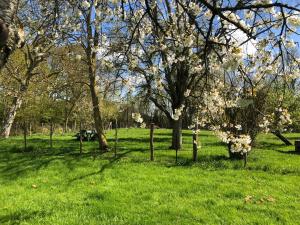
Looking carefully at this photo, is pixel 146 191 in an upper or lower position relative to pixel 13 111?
lower

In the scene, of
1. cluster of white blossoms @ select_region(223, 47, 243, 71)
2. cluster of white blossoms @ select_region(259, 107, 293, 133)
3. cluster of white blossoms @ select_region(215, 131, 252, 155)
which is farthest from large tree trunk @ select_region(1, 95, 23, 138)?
cluster of white blossoms @ select_region(223, 47, 243, 71)

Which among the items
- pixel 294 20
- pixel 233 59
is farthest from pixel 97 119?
pixel 233 59

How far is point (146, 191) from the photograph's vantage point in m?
9.59

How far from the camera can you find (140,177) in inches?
442

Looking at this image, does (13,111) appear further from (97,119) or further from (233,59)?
(233,59)

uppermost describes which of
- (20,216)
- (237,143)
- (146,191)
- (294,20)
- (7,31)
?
(294,20)

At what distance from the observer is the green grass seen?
7602 millimetres

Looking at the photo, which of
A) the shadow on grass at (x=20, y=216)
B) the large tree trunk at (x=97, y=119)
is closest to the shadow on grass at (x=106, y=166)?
the large tree trunk at (x=97, y=119)

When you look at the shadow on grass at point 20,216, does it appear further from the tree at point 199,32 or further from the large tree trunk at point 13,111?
the large tree trunk at point 13,111

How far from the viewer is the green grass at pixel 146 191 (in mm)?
7602

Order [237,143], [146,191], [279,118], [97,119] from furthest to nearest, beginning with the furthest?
[97,119] < [146,191] < [279,118] < [237,143]

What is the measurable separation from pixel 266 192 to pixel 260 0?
228 inches

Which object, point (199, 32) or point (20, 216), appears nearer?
point (199, 32)

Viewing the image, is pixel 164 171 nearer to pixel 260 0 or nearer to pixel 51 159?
pixel 51 159
